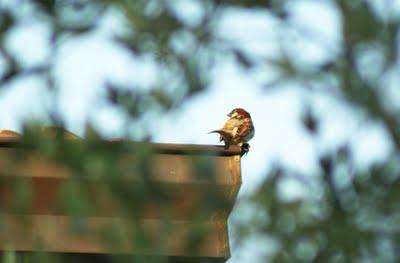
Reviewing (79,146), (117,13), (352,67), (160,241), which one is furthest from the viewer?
(117,13)

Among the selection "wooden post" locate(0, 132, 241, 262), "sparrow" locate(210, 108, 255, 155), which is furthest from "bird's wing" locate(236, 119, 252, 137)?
"wooden post" locate(0, 132, 241, 262)

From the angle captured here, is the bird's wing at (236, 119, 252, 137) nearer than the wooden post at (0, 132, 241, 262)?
No

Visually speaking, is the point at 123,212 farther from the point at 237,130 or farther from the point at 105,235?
the point at 237,130

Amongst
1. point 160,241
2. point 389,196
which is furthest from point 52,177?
point 389,196

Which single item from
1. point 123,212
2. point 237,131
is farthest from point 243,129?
point 123,212

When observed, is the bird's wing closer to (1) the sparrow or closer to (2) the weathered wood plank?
(1) the sparrow

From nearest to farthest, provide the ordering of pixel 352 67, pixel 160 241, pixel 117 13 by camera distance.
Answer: pixel 160 241 → pixel 352 67 → pixel 117 13

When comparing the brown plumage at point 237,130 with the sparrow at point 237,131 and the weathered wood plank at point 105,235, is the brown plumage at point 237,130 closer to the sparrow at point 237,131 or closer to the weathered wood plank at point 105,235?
the sparrow at point 237,131

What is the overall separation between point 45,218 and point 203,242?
1.25 feet

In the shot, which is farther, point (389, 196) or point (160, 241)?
point (389, 196)

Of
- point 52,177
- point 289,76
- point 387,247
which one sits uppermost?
point 289,76

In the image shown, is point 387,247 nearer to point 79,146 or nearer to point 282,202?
point 282,202

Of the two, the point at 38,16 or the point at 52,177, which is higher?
the point at 38,16

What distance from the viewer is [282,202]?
206 centimetres
